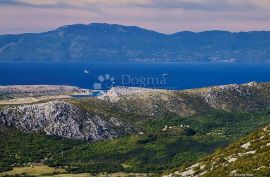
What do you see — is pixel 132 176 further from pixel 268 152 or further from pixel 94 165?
pixel 268 152

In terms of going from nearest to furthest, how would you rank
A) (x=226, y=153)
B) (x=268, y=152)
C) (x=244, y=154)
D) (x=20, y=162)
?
(x=268, y=152)
(x=244, y=154)
(x=226, y=153)
(x=20, y=162)

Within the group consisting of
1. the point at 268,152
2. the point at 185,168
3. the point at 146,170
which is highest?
the point at 268,152

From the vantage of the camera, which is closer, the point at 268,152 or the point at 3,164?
the point at 268,152

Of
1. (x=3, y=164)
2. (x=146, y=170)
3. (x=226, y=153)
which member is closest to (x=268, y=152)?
(x=226, y=153)

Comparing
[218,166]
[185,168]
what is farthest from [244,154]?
[185,168]

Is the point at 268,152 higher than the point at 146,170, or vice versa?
the point at 268,152

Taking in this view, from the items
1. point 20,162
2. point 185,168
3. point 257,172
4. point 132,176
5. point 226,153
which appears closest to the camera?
point 257,172

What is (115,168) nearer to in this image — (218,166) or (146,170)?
(146,170)
